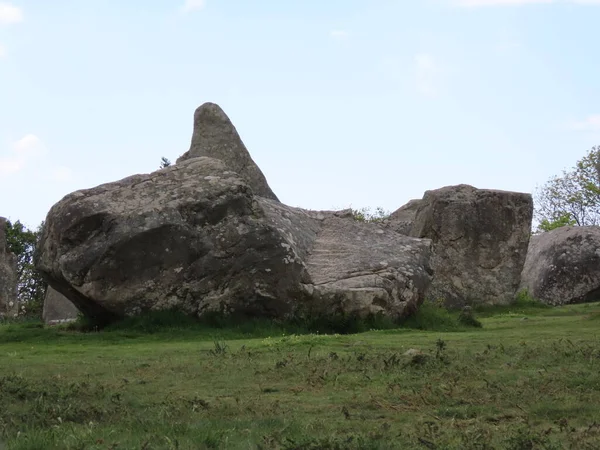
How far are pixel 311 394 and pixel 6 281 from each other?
23.5m

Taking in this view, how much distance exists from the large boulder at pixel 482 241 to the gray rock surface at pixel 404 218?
15.9 ft

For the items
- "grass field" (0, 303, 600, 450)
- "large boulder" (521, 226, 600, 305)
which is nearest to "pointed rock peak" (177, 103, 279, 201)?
"grass field" (0, 303, 600, 450)

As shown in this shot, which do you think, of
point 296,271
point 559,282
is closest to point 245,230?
point 296,271

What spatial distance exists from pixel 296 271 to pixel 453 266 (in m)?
11.9

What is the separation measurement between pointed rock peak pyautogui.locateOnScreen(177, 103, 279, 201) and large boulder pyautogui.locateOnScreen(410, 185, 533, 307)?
6.69 metres

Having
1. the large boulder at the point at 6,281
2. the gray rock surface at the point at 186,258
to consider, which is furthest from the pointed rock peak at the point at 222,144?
the large boulder at the point at 6,281

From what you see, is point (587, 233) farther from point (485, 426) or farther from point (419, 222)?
point (485, 426)

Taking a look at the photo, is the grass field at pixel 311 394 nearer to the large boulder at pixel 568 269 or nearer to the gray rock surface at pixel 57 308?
the gray rock surface at pixel 57 308

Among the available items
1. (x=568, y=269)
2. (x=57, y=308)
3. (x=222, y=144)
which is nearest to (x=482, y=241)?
(x=568, y=269)

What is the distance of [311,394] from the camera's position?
11305mm

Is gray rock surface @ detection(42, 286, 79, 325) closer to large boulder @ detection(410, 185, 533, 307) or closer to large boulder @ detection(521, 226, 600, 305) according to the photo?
large boulder @ detection(410, 185, 533, 307)

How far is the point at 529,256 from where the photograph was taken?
3744cm

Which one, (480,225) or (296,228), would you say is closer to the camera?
(296,228)

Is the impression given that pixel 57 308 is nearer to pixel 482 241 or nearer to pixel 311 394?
pixel 482 241
